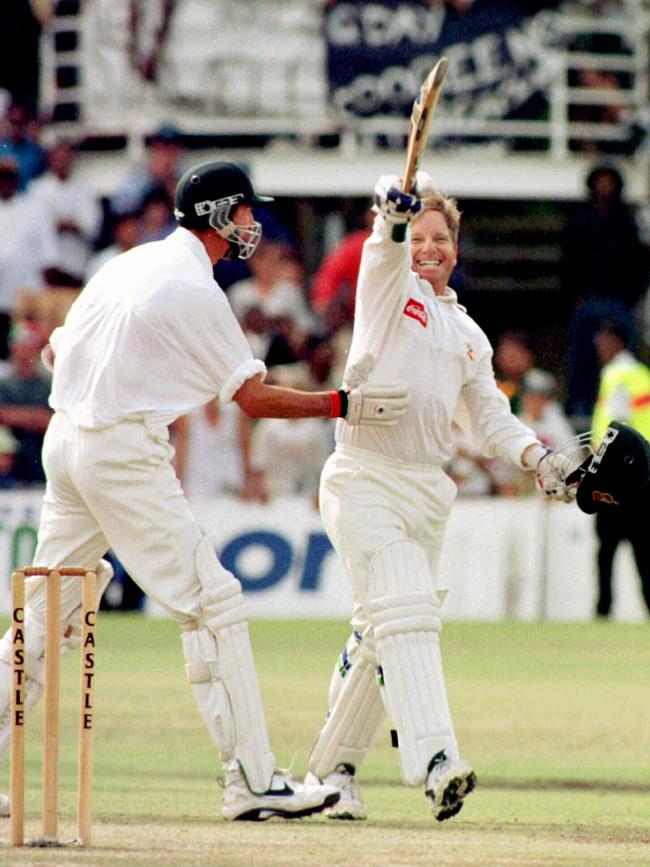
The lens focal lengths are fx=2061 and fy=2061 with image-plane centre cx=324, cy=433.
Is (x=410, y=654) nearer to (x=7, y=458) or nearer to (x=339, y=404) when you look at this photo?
Answer: (x=339, y=404)

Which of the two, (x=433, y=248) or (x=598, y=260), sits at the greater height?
(x=598, y=260)

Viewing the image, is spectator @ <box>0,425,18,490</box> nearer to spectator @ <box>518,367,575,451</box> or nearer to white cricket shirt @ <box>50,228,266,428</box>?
spectator @ <box>518,367,575,451</box>

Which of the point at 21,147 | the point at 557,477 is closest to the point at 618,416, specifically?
the point at 21,147

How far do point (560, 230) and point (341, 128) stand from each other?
2.47 m

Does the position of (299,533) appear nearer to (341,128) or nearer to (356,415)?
(341,128)

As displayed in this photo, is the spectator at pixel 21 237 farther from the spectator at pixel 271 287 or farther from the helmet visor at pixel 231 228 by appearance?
the helmet visor at pixel 231 228

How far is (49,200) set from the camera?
15.8 m

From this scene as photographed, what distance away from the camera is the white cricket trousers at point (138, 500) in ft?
19.4

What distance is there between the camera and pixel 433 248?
6.41 metres

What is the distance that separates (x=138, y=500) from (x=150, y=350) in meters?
0.44

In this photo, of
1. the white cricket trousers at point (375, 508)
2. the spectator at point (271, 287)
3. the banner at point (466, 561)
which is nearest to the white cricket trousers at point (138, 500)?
the white cricket trousers at point (375, 508)

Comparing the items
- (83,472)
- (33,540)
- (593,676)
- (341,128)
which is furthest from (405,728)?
(341,128)

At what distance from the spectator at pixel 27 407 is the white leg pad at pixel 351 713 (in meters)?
8.03

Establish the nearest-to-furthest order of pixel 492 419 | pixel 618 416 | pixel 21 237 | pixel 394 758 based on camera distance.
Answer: pixel 492 419
pixel 394 758
pixel 618 416
pixel 21 237
